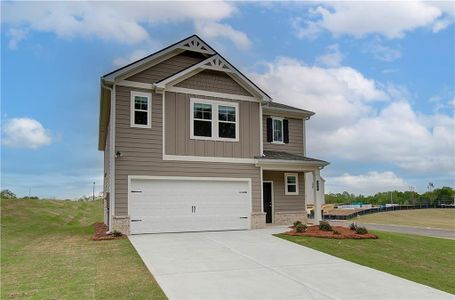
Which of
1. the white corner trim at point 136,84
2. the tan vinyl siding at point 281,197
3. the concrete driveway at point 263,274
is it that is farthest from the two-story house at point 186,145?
the concrete driveway at point 263,274

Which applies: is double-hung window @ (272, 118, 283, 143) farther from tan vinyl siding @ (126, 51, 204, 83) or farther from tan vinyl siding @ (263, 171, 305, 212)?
tan vinyl siding @ (126, 51, 204, 83)

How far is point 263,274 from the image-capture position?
833 cm

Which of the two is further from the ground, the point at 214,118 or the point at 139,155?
the point at 214,118

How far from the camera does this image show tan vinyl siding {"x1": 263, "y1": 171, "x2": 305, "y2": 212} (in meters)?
19.9

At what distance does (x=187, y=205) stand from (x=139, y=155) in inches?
114

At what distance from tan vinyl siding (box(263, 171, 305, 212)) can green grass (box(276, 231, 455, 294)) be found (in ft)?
18.8

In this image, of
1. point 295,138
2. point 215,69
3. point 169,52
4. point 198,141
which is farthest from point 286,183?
point 169,52

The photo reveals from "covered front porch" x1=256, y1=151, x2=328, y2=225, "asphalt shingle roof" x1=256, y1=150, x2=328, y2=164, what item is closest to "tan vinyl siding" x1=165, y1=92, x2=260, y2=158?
"asphalt shingle roof" x1=256, y1=150, x2=328, y2=164

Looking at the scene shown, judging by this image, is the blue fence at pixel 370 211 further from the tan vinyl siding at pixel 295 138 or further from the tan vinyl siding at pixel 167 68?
the tan vinyl siding at pixel 167 68

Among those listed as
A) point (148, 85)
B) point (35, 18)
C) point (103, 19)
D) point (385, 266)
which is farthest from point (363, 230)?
point (35, 18)

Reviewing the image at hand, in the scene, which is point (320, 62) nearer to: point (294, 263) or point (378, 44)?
point (378, 44)

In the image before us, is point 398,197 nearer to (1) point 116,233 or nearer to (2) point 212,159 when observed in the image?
(2) point 212,159

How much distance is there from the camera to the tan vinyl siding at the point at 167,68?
1598 centimetres

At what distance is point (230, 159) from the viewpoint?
17141 mm
